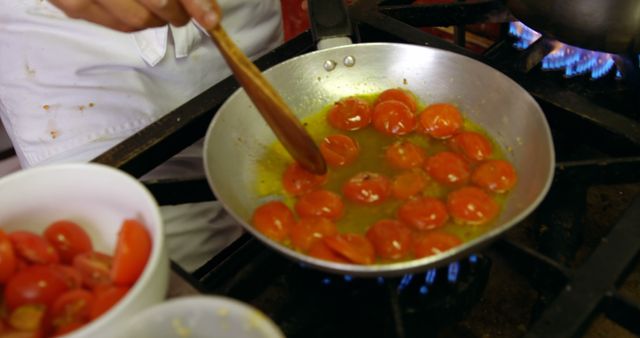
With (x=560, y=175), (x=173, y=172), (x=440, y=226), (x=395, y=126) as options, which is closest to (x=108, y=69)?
(x=173, y=172)

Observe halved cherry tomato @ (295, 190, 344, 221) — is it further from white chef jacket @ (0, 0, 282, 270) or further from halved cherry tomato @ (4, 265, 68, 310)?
white chef jacket @ (0, 0, 282, 270)

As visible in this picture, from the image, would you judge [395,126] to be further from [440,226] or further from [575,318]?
[575,318]

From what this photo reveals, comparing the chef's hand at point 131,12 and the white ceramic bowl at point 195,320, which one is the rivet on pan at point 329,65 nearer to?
the chef's hand at point 131,12

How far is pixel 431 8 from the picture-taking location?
1.02 metres

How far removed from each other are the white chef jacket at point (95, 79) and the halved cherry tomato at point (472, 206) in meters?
0.54

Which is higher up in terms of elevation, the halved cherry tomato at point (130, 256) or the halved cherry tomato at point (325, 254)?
the halved cherry tomato at point (130, 256)

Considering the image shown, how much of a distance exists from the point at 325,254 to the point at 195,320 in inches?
8.0

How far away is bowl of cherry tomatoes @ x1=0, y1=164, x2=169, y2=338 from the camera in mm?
506

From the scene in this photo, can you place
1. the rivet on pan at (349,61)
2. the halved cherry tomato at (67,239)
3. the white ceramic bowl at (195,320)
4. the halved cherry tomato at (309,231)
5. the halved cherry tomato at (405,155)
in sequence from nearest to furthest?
the white ceramic bowl at (195,320)
the halved cherry tomato at (67,239)
the halved cherry tomato at (309,231)
the halved cherry tomato at (405,155)
the rivet on pan at (349,61)

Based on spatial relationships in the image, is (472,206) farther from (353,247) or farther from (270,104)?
(270,104)

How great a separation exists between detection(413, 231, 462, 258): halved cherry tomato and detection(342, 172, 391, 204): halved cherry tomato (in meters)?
0.08

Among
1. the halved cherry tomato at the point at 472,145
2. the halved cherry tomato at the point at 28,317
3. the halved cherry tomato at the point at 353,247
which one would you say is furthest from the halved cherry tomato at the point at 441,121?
the halved cherry tomato at the point at 28,317

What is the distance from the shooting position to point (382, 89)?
2.99ft

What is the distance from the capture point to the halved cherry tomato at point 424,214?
698 mm
